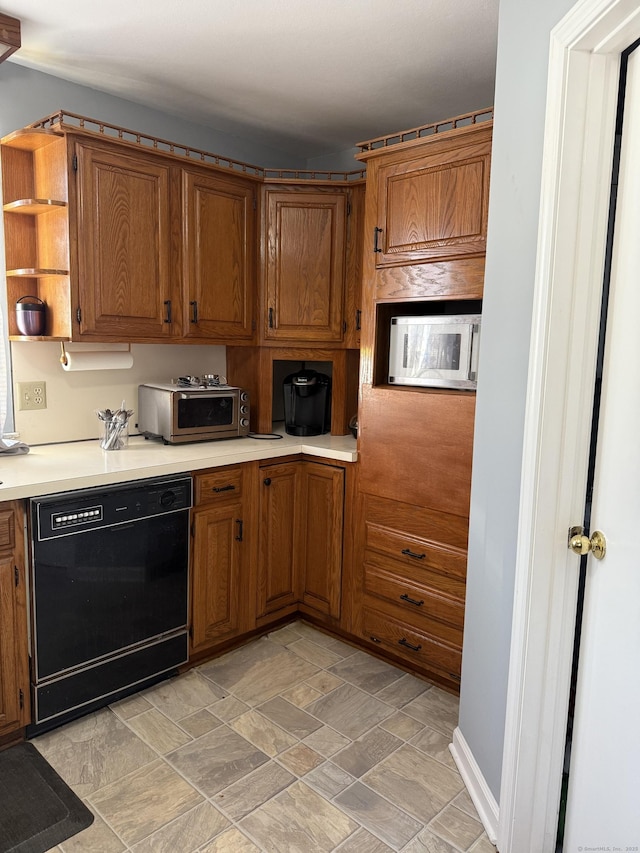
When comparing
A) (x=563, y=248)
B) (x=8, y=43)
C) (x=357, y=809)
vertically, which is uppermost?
(x=8, y=43)

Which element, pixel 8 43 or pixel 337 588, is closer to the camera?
pixel 8 43

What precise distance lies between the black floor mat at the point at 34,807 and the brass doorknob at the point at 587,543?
1588 mm

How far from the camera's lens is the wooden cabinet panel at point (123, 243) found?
2.44m

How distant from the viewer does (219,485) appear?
262 centimetres

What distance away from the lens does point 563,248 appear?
4.68ft

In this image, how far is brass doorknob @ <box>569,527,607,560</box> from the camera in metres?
1.43

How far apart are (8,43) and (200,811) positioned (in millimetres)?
2632

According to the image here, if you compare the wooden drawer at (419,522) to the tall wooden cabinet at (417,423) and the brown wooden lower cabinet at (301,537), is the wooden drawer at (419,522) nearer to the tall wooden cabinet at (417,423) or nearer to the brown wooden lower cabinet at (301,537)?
the tall wooden cabinet at (417,423)

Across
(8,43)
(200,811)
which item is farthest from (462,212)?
(200,811)

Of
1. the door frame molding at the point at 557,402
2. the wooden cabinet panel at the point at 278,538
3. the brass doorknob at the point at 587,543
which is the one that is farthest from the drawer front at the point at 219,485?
the brass doorknob at the point at 587,543

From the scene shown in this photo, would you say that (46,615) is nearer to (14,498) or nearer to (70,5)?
(14,498)

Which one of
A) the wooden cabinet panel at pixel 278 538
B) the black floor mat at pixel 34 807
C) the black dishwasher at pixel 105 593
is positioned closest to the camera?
the black floor mat at pixel 34 807

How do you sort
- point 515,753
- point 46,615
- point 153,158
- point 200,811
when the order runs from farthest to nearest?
1. point 153,158
2. point 46,615
3. point 200,811
4. point 515,753

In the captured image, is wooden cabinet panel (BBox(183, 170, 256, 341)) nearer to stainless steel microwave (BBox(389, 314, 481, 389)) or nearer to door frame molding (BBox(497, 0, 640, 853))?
stainless steel microwave (BBox(389, 314, 481, 389))
